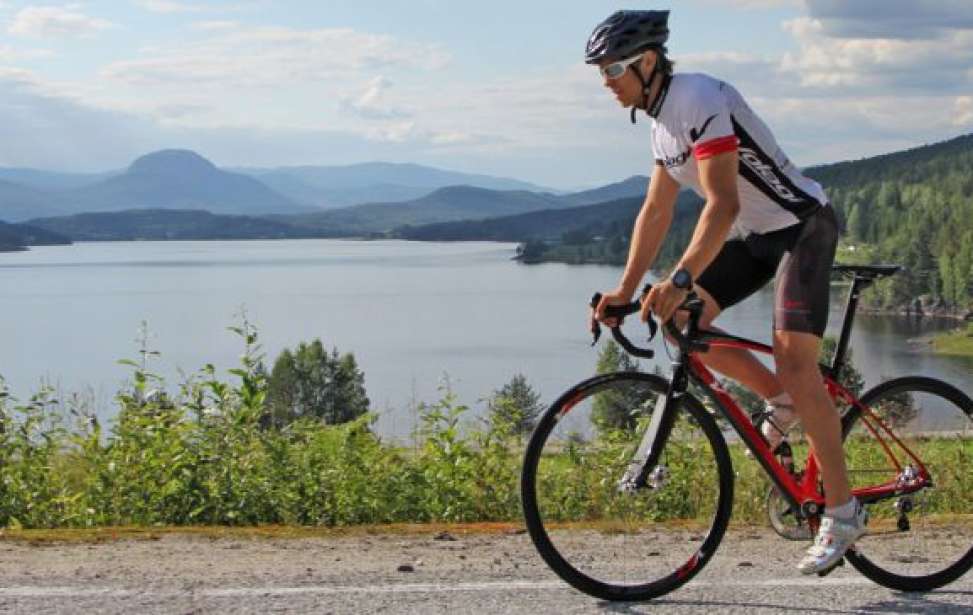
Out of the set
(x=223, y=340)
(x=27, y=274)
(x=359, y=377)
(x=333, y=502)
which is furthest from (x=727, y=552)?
(x=27, y=274)

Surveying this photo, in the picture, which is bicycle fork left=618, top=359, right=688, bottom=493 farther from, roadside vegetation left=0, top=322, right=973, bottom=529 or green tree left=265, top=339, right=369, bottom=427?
green tree left=265, top=339, right=369, bottom=427

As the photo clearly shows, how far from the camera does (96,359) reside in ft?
214

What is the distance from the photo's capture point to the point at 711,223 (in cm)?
373

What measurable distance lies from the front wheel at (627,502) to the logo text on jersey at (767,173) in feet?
2.48

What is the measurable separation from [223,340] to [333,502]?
7242 cm

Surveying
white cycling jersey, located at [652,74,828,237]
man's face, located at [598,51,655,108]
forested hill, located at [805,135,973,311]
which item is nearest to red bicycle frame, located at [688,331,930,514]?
white cycling jersey, located at [652,74,828,237]

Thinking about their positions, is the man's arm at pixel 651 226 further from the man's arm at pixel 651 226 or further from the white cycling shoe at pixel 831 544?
the white cycling shoe at pixel 831 544

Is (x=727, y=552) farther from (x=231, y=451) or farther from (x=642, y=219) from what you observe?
(x=231, y=451)

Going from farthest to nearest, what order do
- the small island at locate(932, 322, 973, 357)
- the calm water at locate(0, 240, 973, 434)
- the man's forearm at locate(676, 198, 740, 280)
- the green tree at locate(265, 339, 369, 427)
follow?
the small island at locate(932, 322, 973, 357) → the calm water at locate(0, 240, 973, 434) → the green tree at locate(265, 339, 369, 427) → the man's forearm at locate(676, 198, 740, 280)

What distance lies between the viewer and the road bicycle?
13.1 feet

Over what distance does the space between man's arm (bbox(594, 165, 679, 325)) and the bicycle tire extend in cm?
95

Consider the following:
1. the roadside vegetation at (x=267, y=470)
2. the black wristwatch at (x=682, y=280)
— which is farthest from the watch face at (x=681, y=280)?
the roadside vegetation at (x=267, y=470)

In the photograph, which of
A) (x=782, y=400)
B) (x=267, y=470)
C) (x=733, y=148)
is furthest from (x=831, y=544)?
(x=267, y=470)

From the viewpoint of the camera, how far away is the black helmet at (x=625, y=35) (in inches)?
148
